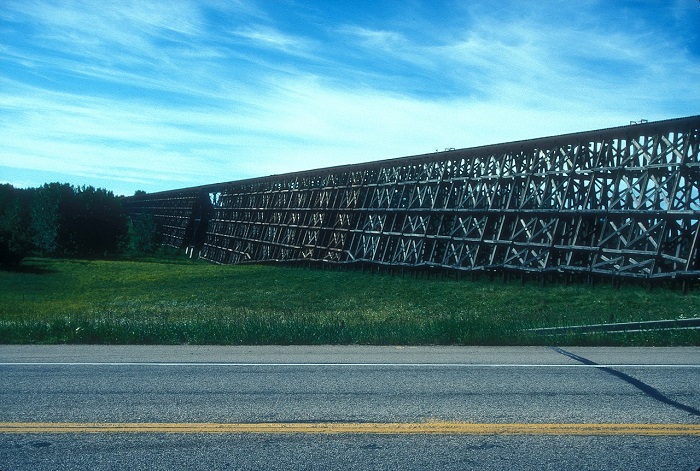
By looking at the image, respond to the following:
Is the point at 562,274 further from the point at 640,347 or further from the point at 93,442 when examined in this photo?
the point at 93,442

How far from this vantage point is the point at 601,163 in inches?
1021

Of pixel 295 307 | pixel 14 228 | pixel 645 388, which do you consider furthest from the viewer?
pixel 14 228

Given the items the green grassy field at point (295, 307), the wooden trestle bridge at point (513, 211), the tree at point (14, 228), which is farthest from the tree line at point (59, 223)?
the wooden trestle bridge at point (513, 211)

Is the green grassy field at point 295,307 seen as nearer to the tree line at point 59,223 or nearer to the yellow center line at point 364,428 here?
the tree line at point 59,223

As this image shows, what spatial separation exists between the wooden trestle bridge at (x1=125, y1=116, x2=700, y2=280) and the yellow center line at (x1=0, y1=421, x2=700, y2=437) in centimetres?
1601

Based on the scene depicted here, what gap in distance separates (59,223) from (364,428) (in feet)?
89.5

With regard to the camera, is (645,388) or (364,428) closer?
(364,428)

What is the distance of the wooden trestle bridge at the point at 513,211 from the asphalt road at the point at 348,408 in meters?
14.0

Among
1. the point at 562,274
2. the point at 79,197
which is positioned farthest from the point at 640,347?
the point at 79,197

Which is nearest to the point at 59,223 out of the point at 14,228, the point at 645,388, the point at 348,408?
the point at 14,228

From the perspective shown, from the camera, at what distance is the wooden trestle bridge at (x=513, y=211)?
21953 millimetres

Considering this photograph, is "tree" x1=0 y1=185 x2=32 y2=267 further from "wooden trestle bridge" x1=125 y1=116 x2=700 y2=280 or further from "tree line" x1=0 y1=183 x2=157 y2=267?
"wooden trestle bridge" x1=125 y1=116 x2=700 y2=280

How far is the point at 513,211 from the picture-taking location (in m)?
28.2

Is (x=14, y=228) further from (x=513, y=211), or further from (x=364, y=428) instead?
(x=364, y=428)
